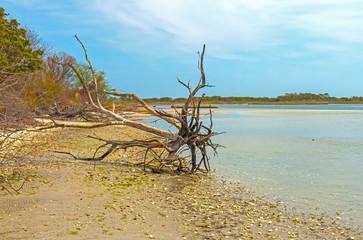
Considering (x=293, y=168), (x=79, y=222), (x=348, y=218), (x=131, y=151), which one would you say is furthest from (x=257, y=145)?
(x=79, y=222)

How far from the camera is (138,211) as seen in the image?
21.9ft

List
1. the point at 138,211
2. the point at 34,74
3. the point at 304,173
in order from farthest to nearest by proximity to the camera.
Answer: the point at 34,74
the point at 304,173
the point at 138,211

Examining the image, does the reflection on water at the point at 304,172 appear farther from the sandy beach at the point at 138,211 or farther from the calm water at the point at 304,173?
the sandy beach at the point at 138,211

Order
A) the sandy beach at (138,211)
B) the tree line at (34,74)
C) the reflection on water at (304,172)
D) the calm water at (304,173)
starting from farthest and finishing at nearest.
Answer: the tree line at (34,74)
the reflection on water at (304,172)
the calm water at (304,173)
the sandy beach at (138,211)

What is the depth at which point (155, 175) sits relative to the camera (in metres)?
10.3

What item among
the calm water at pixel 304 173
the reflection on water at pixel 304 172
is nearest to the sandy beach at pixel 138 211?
the calm water at pixel 304 173

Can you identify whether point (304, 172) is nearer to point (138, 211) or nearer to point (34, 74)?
point (138, 211)

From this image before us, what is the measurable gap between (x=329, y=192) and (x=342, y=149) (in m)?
10.8

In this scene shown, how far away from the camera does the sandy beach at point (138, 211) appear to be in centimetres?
559

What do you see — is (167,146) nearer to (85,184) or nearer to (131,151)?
(131,151)

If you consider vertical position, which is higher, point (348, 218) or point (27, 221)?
point (27, 221)

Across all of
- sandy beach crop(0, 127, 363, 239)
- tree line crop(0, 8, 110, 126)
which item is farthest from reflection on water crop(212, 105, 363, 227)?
tree line crop(0, 8, 110, 126)

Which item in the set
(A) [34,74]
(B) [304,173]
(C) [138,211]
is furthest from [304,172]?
(A) [34,74]

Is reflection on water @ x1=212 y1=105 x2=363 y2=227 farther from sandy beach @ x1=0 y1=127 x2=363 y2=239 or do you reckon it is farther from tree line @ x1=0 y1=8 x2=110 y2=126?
tree line @ x1=0 y1=8 x2=110 y2=126
